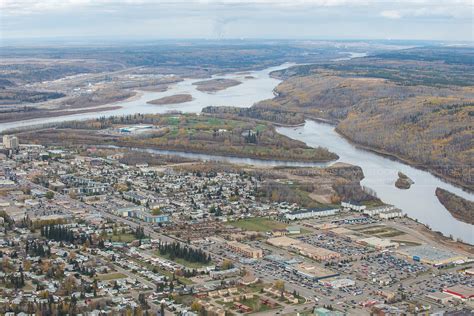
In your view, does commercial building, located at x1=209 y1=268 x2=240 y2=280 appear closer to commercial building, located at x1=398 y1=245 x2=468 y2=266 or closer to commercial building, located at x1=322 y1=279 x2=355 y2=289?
commercial building, located at x1=322 y1=279 x2=355 y2=289

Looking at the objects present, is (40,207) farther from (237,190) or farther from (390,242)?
(390,242)

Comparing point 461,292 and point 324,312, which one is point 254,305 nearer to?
point 324,312

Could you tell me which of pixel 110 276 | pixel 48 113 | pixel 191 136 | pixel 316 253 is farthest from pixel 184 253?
pixel 48 113

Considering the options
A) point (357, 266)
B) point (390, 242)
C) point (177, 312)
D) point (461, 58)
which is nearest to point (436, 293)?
point (357, 266)

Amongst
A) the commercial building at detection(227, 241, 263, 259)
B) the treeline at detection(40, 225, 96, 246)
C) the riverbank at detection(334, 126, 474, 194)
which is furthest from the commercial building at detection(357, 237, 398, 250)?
the riverbank at detection(334, 126, 474, 194)

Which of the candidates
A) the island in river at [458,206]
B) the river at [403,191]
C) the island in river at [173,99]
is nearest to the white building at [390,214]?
the river at [403,191]

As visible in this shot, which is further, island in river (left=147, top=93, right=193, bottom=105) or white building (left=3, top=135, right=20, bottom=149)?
island in river (left=147, top=93, right=193, bottom=105)
